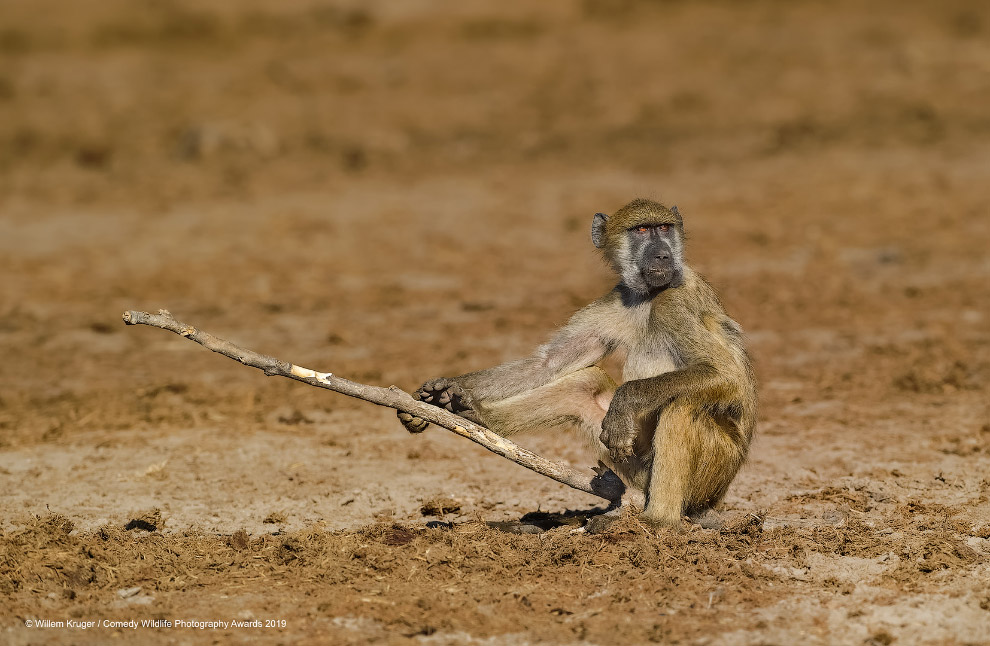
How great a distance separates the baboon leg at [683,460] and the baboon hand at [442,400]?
1016mm

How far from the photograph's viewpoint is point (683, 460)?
5.67m

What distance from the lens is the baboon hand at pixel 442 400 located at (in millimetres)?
5953

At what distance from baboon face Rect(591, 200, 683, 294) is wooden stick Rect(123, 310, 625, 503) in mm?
1032

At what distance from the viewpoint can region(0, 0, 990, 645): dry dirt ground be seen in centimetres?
547

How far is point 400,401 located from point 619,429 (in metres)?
1.04

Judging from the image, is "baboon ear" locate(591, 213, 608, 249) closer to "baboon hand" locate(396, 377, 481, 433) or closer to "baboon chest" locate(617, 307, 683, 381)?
"baboon chest" locate(617, 307, 683, 381)

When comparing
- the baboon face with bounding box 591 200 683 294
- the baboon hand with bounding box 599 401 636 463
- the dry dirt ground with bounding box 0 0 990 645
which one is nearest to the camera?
the dry dirt ground with bounding box 0 0 990 645

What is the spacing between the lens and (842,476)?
7.04 meters

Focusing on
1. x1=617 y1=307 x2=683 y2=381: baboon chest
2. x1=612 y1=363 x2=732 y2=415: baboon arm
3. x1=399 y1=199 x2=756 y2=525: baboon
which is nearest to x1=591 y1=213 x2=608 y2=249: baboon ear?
x1=399 y1=199 x2=756 y2=525: baboon

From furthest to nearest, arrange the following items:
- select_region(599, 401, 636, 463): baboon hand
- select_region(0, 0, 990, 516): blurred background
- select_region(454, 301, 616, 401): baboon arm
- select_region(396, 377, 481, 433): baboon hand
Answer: select_region(0, 0, 990, 516): blurred background, select_region(454, 301, 616, 401): baboon arm, select_region(396, 377, 481, 433): baboon hand, select_region(599, 401, 636, 463): baboon hand

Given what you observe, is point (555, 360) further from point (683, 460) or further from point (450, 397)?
point (683, 460)

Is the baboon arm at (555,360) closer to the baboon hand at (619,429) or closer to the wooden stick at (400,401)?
the wooden stick at (400,401)

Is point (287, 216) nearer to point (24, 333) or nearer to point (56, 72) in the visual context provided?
point (24, 333)

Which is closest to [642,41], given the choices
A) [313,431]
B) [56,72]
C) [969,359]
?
[56,72]
